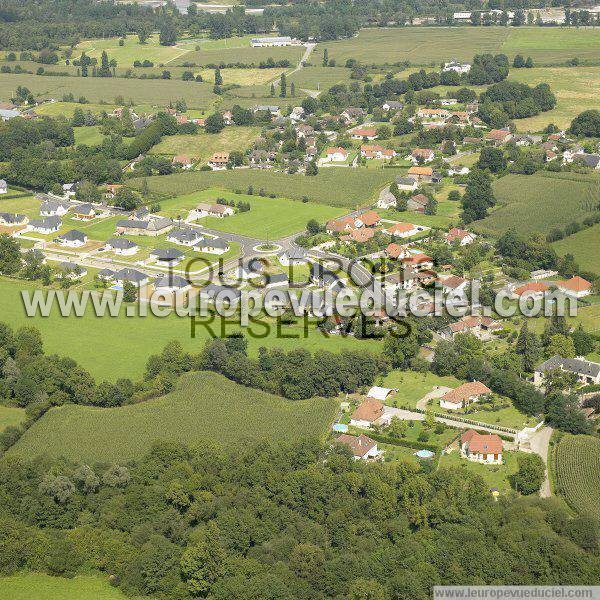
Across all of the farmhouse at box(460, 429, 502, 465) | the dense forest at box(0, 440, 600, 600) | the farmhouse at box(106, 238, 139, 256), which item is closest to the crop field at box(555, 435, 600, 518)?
the dense forest at box(0, 440, 600, 600)

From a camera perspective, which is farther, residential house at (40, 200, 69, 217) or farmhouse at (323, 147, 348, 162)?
farmhouse at (323, 147, 348, 162)

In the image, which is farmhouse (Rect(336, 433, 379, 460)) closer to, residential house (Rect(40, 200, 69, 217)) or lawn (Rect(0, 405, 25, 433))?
lawn (Rect(0, 405, 25, 433))

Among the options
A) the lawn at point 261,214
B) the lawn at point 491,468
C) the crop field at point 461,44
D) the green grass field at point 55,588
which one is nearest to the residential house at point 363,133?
the lawn at point 261,214

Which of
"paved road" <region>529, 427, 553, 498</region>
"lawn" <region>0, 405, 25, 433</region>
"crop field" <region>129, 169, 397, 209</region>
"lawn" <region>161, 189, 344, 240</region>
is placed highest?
"crop field" <region>129, 169, 397, 209</region>

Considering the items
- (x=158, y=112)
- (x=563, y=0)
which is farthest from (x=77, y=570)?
(x=563, y=0)

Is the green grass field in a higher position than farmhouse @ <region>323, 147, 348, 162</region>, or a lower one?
lower

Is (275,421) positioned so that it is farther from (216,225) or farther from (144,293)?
(216,225)

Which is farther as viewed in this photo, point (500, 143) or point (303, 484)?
point (500, 143)

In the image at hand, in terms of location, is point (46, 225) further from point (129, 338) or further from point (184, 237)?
point (129, 338)
